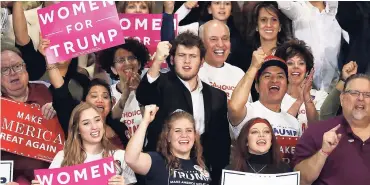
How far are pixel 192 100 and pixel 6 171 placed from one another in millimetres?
953

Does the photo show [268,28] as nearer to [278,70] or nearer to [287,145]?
[278,70]

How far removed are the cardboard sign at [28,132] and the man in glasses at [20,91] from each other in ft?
Result: 0.09

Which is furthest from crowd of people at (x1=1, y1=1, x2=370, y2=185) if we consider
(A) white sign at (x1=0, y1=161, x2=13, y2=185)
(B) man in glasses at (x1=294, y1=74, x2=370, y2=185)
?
(A) white sign at (x1=0, y1=161, x2=13, y2=185)

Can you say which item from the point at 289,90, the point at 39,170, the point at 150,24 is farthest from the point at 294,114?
the point at 39,170

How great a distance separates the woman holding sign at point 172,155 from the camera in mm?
3377

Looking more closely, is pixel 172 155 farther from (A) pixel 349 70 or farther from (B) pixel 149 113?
(A) pixel 349 70

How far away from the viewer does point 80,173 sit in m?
3.47

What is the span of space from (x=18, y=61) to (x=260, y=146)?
1256 mm

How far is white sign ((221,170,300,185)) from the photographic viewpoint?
345 cm

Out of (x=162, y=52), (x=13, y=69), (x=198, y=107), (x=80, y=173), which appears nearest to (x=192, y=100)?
(x=198, y=107)

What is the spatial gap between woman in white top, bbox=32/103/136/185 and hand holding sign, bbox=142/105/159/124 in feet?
0.82

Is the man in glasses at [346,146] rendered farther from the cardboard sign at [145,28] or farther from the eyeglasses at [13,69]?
the eyeglasses at [13,69]

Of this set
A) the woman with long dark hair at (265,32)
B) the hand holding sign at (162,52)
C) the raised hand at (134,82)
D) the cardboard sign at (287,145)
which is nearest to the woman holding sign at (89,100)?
the raised hand at (134,82)

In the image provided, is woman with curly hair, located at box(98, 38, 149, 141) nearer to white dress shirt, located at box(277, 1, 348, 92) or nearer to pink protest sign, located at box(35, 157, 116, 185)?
pink protest sign, located at box(35, 157, 116, 185)
